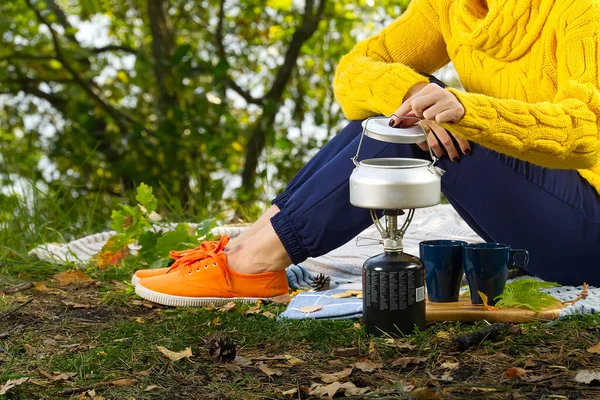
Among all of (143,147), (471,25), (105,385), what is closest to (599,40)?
(471,25)

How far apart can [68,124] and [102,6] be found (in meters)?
0.86

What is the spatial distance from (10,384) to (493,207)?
137 cm

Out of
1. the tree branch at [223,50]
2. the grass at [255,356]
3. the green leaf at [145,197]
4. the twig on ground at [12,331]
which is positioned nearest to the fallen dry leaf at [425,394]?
the grass at [255,356]

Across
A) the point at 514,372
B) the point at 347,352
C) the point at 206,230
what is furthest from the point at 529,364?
the point at 206,230

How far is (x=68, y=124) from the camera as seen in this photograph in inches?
230

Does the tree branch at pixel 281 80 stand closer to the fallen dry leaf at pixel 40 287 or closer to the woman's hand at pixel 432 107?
the fallen dry leaf at pixel 40 287

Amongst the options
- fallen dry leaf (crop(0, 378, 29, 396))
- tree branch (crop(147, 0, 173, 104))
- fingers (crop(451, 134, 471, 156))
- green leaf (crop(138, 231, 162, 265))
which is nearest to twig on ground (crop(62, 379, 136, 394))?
fallen dry leaf (crop(0, 378, 29, 396))

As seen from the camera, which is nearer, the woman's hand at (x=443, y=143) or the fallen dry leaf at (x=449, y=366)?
the fallen dry leaf at (x=449, y=366)

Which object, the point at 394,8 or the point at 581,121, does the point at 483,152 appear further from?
the point at 394,8

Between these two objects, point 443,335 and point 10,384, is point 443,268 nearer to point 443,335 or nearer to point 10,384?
point 443,335

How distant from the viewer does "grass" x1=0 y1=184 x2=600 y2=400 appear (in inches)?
71.2

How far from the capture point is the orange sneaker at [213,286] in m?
2.61

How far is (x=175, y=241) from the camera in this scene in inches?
125

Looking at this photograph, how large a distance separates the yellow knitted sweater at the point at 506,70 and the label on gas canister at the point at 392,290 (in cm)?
38
